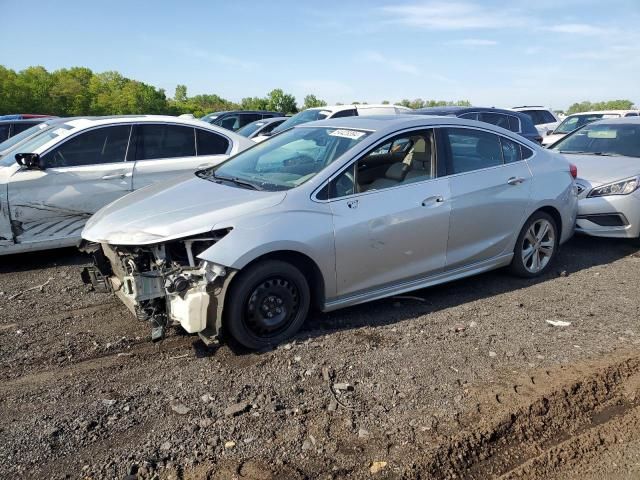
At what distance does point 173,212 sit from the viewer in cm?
420

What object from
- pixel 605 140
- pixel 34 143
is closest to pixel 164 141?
pixel 34 143

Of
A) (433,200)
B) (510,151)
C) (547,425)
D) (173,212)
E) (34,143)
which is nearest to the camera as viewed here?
(547,425)

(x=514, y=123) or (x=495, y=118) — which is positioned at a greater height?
(x=495, y=118)

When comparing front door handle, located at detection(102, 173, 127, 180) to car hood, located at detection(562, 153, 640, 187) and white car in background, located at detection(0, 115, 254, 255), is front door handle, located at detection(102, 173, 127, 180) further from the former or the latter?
car hood, located at detection(562, 153, 640, 187)

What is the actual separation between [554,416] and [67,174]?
5529 millimetres

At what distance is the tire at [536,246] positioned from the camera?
575cm

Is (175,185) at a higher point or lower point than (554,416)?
higher

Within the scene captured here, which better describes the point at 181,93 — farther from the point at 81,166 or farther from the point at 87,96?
the point at 81,166

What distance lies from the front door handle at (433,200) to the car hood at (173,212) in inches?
51.0

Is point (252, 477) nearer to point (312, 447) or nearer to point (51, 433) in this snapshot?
point (312, 447)

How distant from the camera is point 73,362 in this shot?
409 centimetres

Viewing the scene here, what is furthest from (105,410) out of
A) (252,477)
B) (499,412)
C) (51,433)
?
(499,412)

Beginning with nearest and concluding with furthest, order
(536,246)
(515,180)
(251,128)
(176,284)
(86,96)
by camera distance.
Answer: (176,284) < (515,180) < (536,246) < (251,128) < (86,96)

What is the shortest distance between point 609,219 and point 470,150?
2.73 m
